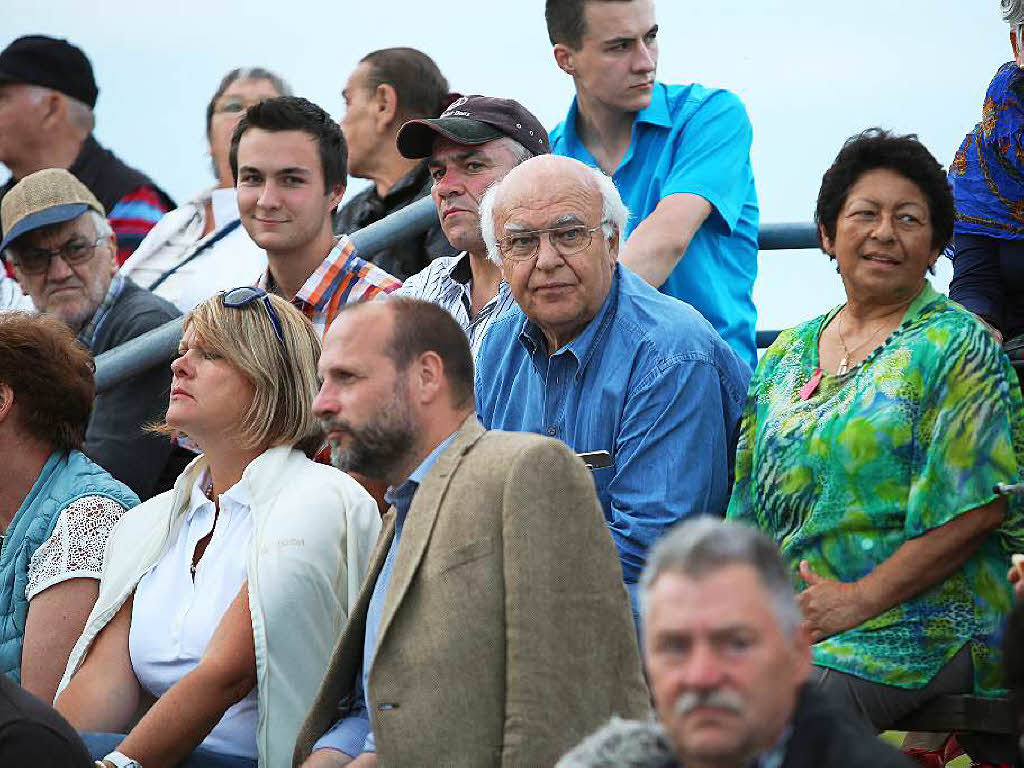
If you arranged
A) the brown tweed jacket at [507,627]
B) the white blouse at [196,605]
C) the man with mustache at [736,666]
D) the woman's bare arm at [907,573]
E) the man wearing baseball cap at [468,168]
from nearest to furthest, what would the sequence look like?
the man with mustache at [736,666] → the brown tweed jacket at [507,627] → the woman's bare arm at [907,573] → the white blouse at [196,605] → the man wearing baseball cap at [468,168]

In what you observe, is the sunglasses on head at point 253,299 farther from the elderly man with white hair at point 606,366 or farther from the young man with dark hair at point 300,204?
the young man with dark hair at point 300,204

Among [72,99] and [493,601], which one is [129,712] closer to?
[493,601]

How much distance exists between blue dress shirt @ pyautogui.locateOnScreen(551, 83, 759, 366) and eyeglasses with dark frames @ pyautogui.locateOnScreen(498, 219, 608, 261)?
87 centimetres

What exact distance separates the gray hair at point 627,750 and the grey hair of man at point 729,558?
0.25m

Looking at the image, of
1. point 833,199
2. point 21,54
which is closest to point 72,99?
point 21,54

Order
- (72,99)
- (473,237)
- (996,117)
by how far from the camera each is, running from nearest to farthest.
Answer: (996,117)
(473,237)
(72,99)

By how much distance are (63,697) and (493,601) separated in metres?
1.49

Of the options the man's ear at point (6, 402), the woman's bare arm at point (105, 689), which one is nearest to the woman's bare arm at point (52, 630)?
the woman's bare arm at point (105, 689)

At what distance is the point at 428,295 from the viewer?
5.02 metres

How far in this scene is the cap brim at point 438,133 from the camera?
4902mm

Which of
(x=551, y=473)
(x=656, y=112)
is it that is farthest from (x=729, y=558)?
(x=656, y=112)

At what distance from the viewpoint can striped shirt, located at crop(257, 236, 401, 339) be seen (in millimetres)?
5145

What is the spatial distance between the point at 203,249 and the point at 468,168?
1.74 metres

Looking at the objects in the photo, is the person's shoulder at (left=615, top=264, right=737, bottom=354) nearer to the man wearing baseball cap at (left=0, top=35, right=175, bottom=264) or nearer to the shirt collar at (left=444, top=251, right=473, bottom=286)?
the shirt collar at (left=444, top=251, right=473, bottom=286)
